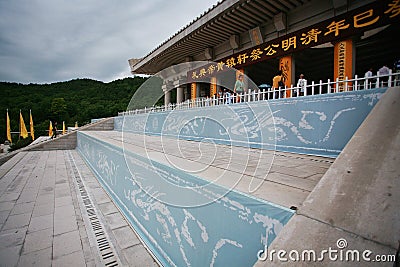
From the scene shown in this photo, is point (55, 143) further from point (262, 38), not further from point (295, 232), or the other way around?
point (295, 232)

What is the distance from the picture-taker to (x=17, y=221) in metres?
3.10

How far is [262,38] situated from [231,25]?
1402mm

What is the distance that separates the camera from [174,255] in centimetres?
204

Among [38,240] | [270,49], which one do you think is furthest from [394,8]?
[38,240]

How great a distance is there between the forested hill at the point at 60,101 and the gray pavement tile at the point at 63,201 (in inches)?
1012

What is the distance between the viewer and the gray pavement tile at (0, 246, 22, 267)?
2.18 metres

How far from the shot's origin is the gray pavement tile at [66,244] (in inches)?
93.5

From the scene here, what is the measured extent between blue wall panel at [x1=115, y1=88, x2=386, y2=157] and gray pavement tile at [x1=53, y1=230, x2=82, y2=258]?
12.1ft

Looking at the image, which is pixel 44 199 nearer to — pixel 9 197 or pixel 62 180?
pixel 9 197

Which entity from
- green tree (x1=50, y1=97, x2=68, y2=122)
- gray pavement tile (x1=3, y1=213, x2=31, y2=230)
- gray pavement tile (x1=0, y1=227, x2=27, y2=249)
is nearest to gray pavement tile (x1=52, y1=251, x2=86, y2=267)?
gray pavement tile (x1=0, y1=227, x2=27, y2=249)

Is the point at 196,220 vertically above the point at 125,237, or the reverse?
the point at 196,220

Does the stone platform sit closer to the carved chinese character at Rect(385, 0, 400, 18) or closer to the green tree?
the carved chinese character at Rect(385, 0, 400, 18)

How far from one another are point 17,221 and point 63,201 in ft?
2.72

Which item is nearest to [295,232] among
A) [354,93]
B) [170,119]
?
[354,93]
